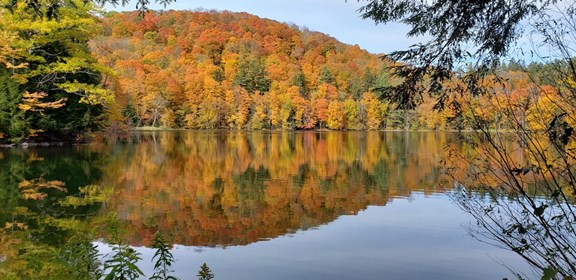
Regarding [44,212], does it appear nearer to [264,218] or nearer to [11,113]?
[264,218]

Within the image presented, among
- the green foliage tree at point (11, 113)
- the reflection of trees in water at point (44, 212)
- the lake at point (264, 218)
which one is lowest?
the lake at point (264, 218)

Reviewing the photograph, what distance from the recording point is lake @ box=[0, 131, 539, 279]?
6.26 meters

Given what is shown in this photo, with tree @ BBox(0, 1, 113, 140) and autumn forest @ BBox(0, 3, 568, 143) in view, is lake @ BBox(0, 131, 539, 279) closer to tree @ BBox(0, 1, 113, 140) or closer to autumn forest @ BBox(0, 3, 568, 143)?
tree @ BBox(0, 1, 113, 140)

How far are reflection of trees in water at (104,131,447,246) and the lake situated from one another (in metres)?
0.03

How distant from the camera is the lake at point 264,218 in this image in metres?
6.26

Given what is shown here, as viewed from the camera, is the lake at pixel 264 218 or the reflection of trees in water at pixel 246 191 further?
the reflection of trees in water at pixel 246 191

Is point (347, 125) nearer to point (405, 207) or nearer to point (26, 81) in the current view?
point (26, 81)

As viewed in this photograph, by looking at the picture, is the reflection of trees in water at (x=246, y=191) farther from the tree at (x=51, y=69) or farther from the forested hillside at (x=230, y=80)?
the forested hillside at (x=230, y=80)

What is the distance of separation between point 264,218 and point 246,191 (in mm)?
2958

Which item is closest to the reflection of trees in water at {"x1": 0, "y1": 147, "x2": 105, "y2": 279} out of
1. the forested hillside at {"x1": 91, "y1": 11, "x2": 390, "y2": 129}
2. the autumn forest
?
the autumn forest

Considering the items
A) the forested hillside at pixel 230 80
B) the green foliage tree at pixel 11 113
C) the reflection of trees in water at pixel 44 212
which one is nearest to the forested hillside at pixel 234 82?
the forested hillside at pixel 230 80

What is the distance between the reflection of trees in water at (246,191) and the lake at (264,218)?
29mm

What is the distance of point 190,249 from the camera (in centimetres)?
691

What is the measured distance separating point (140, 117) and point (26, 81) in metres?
34.0
